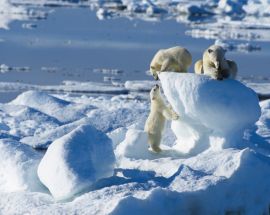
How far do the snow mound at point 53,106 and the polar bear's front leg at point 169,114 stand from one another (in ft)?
17.5

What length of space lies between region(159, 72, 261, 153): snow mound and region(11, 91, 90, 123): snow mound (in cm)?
Result: 550

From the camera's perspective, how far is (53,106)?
11.6 m

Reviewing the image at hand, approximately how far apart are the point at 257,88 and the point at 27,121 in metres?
8.92

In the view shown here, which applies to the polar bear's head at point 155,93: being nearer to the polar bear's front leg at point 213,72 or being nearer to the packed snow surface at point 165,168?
the packed snow surface at point 165,168

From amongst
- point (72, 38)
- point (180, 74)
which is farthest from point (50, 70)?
point (180, 74)

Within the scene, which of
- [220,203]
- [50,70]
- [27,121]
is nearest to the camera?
[220,203]

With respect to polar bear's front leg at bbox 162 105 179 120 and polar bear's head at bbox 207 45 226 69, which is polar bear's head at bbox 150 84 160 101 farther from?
polar bear's head at bbox 207 45 226 69

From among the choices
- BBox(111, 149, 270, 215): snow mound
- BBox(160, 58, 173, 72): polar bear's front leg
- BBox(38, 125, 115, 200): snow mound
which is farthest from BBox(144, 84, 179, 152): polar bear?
BBox(38, 125, 115, 200): snow mound

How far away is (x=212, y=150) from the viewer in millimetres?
5422

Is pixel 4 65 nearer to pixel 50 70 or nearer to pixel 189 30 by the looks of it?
pixel 50 70

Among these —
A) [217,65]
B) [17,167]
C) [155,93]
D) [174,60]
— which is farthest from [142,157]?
[17,167]

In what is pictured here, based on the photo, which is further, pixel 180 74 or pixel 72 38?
pixel 72 38

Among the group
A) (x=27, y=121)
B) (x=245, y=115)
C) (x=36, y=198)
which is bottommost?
(x=27, y=121)

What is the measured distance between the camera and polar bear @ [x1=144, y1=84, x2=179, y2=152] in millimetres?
5680
